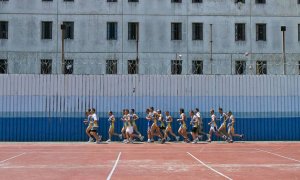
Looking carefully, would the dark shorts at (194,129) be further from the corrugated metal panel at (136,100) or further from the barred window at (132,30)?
the barred window at (132,30)

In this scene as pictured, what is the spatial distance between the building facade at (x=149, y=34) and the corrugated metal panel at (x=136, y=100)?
554 inches

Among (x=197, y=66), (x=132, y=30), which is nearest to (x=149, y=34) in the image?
(x=132, y=30)

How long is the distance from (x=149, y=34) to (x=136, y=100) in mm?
17307

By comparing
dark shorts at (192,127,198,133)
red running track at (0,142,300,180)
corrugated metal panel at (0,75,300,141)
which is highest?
corrugated metal panel at (0,75,300,141)

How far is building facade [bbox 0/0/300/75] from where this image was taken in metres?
42.4

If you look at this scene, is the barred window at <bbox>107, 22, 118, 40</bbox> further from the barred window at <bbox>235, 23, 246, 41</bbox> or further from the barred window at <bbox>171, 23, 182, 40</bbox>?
the barred window at <bbox>235, 23, 246, 41</bbox>

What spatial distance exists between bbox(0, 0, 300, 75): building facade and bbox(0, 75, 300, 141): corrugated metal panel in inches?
554

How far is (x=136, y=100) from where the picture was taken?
88.8 ft

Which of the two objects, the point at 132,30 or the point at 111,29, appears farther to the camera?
the point at 132,30

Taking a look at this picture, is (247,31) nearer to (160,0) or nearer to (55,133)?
(160,0)

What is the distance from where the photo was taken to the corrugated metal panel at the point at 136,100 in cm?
2656

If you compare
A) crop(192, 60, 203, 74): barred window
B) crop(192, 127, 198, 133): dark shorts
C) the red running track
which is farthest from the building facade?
the red running track

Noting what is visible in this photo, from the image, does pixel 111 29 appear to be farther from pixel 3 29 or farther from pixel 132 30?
pixel 3 29

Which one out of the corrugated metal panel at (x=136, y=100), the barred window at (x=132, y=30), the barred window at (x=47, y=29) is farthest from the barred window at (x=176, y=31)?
the corrugated metal panel at (x=136, y=100)
